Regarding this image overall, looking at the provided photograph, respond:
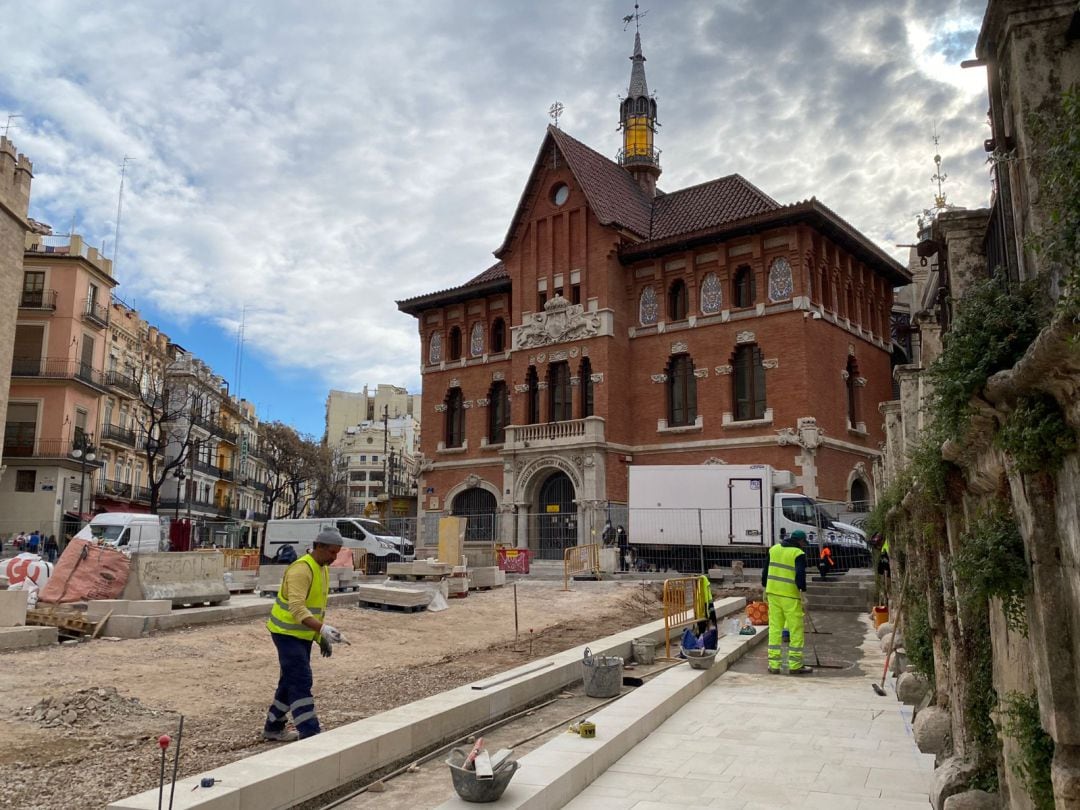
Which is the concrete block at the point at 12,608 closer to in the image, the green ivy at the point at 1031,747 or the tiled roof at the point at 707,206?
the green ivy at the point at 1031,747

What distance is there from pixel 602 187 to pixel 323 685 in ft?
97.0

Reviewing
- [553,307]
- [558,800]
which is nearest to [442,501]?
[553,307]

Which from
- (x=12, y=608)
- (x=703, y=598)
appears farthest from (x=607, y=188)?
(x=12, y=608)

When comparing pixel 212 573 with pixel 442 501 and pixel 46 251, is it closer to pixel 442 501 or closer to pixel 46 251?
pixel 442 501

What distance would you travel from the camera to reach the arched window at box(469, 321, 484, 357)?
38375 millimetres

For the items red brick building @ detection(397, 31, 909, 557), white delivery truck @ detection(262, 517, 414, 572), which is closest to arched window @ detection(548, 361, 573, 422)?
red brick building @ detection(397, 31, 909, 557)

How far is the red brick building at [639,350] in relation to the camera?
29719 millimetres

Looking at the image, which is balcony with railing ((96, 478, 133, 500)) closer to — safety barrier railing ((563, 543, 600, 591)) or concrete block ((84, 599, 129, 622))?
safety barrier railing ((563, 543, 600, 591))

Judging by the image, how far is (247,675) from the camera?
35.3 feet

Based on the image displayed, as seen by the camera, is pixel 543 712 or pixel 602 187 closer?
pixel 543 712

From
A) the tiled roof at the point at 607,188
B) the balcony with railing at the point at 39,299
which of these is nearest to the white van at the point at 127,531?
the balcony with railing at the point at 39,299

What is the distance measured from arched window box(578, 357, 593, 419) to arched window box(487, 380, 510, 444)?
14.6ft

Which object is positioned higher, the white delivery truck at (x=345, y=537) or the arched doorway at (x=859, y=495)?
the arched doorway at (x=859, y=495)

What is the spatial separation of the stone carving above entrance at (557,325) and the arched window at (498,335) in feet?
7.08
